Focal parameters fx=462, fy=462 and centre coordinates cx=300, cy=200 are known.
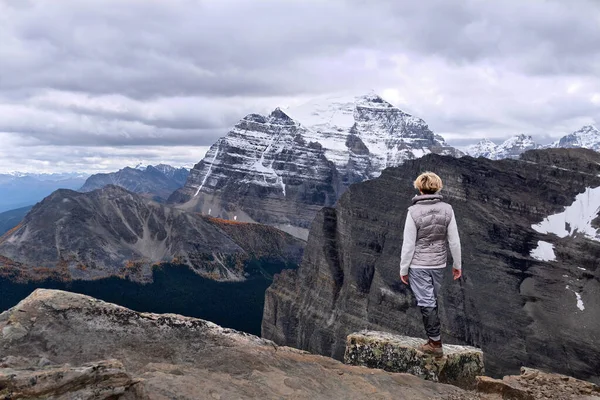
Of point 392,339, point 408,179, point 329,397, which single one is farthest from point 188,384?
point 408,179

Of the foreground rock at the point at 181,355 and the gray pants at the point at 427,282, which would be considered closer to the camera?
the foreground rock at the point at 181,355

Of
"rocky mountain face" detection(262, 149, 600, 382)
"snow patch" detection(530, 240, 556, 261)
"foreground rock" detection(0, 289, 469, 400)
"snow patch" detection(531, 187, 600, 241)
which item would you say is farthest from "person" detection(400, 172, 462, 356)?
"snow patch" detection(531, 187, 600, 241)

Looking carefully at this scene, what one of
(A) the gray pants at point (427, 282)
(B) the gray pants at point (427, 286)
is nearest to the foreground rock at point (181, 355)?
(B) the gray pants at point (427, 286)

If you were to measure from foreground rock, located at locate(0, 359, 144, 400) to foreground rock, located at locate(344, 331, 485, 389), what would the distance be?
8.47 metres

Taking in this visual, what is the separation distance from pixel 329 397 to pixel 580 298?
9596 centimetres

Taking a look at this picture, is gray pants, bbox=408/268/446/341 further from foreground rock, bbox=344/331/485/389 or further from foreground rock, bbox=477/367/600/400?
foreground rock, bbox=477/367/600/400

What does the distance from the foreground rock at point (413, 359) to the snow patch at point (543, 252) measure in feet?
313

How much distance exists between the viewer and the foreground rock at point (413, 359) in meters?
14.9

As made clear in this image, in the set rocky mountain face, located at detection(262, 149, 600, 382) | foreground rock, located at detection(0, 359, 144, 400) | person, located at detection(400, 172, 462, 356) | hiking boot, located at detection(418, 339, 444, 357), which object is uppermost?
person, located at detection(400, 172, 462, 356)

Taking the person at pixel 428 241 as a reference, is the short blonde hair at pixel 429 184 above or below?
above

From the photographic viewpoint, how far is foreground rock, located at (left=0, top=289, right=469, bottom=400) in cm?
1109

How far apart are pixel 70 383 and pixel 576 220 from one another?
386 feet

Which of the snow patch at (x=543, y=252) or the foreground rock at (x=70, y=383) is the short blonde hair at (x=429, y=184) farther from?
the snow patch at (x=543, y=252)

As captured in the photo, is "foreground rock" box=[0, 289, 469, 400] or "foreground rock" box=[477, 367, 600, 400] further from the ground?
"foreground rock" box=[0, 289, 469, 400]
